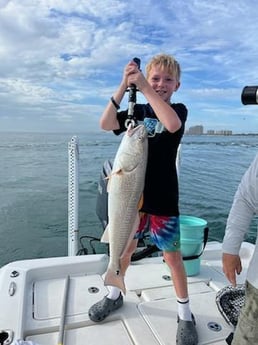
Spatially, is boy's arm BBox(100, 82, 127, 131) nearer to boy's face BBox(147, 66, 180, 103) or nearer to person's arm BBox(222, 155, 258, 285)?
boy's face BBox(147, 66, 180, 103)

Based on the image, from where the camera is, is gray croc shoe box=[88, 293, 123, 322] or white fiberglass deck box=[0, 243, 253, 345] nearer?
white fiberglass deck box=[0, 243, 253, 345]

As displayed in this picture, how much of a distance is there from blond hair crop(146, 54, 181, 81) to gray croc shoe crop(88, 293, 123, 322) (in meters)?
1.66

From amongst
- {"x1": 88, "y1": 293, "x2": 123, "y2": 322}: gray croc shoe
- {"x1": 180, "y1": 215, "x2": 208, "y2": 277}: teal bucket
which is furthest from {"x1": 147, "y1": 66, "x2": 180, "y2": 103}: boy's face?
{"x1": 88, "y1": 293, "x2": 123, "y2": 322}: gray croc shoe

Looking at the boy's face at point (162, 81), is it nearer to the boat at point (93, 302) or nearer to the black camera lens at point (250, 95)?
the black camera lens at point (250, 95)

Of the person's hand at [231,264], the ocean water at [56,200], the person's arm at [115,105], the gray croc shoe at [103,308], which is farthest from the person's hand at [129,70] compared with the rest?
the ocean water at [56,200]

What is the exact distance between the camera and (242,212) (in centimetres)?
157

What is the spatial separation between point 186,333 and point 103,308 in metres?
0.59

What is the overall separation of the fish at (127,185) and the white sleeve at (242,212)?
1.78 feet

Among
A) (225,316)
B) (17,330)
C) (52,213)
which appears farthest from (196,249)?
(52,213)

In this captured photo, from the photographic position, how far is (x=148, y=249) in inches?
→ 128

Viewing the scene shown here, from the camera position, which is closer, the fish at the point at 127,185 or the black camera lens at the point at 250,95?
the black camera lens at the point at 250,95

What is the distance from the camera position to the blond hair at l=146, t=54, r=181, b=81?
2.17 meters

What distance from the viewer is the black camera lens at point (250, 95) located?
1.33 meters

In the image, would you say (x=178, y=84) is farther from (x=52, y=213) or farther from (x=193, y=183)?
(x=193, y=183)
